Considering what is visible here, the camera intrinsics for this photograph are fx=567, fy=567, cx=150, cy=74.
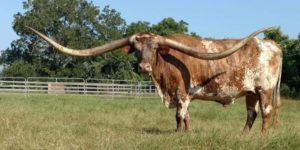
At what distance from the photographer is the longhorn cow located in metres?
9.84

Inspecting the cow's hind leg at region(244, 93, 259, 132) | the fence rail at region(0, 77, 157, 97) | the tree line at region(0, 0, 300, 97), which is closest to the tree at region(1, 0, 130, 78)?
the tree line at region(0, 0, 300, 97)

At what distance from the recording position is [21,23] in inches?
2429

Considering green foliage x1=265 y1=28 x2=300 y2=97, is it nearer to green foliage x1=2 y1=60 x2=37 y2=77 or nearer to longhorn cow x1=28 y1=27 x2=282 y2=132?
green foliage x1=2 y1=60 x2=37 y2=77

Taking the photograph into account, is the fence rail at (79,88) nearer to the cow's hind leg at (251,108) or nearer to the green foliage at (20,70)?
the green foliage at (20,70)

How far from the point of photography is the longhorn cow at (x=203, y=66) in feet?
32.3

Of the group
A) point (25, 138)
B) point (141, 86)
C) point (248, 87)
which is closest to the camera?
point (25, 138)

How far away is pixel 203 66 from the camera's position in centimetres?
1040

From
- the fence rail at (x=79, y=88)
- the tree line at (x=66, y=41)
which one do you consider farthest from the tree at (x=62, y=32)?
the fence rail at (x=79, y=88)

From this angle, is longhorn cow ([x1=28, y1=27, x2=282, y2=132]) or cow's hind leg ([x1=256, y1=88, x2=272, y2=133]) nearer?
longhorn cow ([x1=28, y1=27, x2=282, y2=132])

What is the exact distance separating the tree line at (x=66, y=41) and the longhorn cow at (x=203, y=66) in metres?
44.3

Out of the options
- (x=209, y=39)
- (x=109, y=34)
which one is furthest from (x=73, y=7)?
(x=209, y=39)

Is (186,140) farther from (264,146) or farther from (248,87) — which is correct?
(248,87)

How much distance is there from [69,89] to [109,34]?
67.3 feet

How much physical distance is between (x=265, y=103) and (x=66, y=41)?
51.8 m
